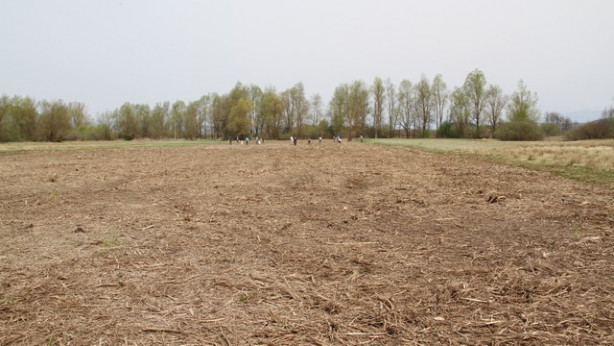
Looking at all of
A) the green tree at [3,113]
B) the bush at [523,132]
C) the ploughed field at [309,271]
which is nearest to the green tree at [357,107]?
the bush at [523,132]

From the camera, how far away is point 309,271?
441 centimetres

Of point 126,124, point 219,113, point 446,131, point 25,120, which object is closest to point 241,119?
point 219,113

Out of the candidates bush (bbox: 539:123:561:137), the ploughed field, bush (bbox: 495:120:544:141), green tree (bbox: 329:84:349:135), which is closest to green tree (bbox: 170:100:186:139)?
green tree (bbox: 329:84:349:135)

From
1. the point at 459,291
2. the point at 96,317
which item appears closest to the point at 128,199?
the point at 96,317

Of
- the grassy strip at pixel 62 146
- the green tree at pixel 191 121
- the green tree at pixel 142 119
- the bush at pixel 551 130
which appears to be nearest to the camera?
the grassy strip at pixel 62 146

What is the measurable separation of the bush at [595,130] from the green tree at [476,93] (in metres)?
23.0

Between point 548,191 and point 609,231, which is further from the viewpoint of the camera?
point 548,191

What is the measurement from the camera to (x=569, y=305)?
347cm

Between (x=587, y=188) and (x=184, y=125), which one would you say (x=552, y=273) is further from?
(x=184, y=125)

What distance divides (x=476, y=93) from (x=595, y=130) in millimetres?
27951

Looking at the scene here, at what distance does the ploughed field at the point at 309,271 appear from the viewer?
10.2 ft

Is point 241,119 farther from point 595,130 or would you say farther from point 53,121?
point 595,130

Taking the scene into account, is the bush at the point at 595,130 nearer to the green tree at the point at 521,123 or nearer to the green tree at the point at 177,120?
the green tree at the point at 521,123

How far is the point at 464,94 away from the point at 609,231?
84000mm
